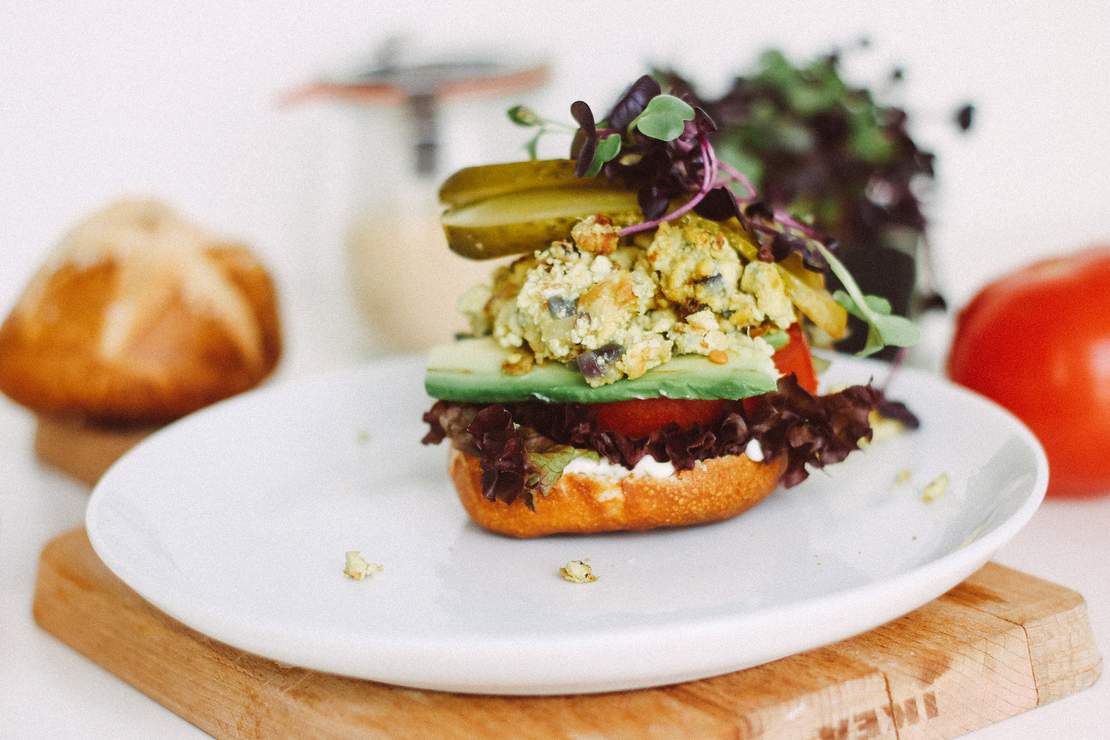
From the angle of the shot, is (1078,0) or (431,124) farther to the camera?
(1078,0)

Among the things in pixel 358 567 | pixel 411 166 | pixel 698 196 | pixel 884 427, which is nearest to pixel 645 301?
pixel 698 196

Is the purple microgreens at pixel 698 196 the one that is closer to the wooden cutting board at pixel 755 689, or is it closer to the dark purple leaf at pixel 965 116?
the wooden cutting board at pixel 755 689

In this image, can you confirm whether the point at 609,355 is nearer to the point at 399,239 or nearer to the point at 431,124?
the point at 399,239

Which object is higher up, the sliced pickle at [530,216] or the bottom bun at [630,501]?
the sliced pickle at [530,216]

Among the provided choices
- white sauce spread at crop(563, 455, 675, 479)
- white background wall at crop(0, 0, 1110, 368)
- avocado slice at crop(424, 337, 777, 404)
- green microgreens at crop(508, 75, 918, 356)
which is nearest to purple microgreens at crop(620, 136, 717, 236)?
green microgreens at crop(508, 75, 918, 356)

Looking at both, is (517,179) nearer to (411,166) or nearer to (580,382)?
(580,382)

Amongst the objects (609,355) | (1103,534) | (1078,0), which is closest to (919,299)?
(1103,534)

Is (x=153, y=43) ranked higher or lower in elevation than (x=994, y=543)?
higher

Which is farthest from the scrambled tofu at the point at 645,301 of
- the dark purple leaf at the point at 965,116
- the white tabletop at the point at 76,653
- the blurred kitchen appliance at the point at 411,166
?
the blurred kitchen appliance at the point at 411,166
